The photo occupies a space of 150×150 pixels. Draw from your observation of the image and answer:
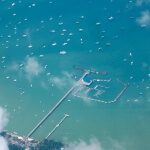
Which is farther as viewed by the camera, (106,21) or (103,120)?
(106,21)

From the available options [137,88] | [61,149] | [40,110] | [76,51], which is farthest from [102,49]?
[61,149]

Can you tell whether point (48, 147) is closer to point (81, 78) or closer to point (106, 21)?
point (81, 78)

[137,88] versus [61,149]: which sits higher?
[137,88]

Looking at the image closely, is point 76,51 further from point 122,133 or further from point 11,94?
point 122,133

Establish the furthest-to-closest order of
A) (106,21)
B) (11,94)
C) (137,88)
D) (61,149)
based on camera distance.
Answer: (106,21) → (11,94) → (137,88) → (61,149)

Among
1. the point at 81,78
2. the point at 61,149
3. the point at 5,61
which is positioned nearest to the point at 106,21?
the point at 81,78

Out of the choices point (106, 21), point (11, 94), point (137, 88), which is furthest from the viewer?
point (106, 21)
